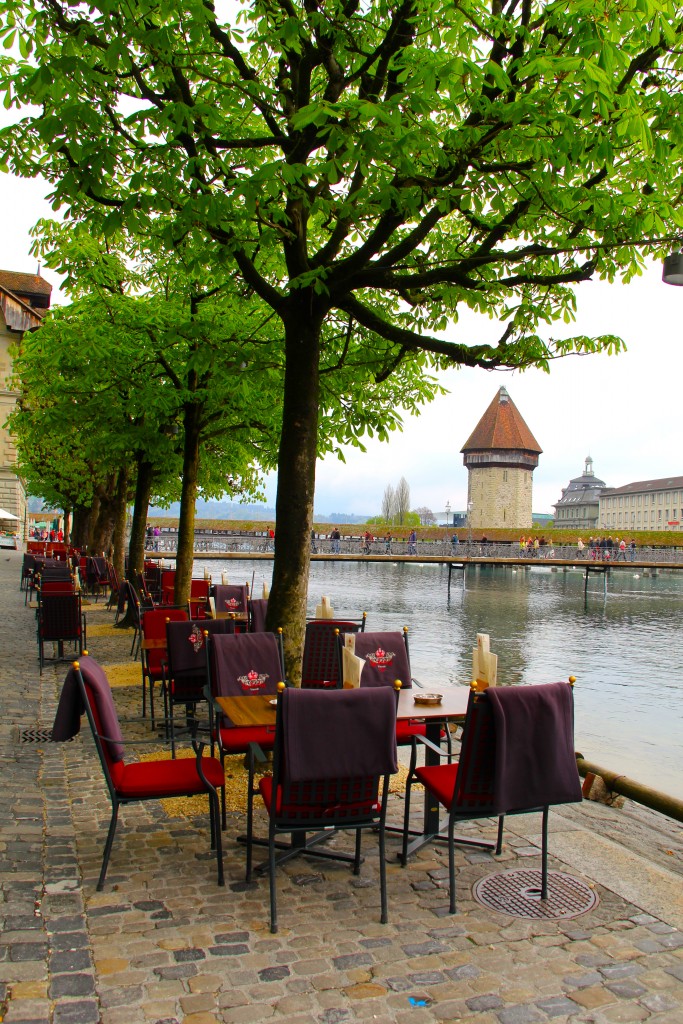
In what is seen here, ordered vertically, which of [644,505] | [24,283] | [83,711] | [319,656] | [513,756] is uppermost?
[24,283]

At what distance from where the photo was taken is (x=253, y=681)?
6156mm

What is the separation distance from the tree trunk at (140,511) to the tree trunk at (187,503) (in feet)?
11.3

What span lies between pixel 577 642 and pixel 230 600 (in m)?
14.9

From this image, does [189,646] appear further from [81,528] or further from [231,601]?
[81,528]

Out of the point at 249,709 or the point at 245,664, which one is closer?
the point at 249,709

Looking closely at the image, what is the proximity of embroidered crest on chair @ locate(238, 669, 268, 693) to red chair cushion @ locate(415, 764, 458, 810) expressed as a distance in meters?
1.59

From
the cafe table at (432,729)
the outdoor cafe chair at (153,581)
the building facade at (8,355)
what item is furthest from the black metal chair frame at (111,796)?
the building facade at (8,355)

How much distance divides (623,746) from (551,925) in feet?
27.0

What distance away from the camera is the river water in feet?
40.0

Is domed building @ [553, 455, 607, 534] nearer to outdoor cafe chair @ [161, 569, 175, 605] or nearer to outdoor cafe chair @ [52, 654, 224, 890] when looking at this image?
outdoor cafe chair @ [161, 569, 175, 605]

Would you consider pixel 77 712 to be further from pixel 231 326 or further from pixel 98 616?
pixel 98 616

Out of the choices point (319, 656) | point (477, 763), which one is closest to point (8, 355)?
point (319, 656)

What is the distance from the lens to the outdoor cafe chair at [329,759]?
13.2 ft

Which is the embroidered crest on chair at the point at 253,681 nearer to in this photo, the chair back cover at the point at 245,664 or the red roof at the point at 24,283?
the chair back cover at the point at 245,664
